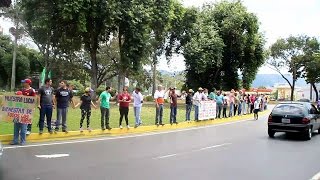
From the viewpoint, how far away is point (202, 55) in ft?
138

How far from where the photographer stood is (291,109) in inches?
682

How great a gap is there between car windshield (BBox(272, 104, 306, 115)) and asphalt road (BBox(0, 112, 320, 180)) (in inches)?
52.2

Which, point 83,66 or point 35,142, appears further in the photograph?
point 83,66

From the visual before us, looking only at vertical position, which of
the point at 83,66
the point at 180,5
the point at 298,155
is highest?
the point at 180,5

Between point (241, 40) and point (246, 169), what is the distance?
35.6m

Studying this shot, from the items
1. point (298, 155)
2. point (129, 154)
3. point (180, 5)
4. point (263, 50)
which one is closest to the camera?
point (129, 154)

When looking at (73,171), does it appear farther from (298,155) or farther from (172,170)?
(298,155)

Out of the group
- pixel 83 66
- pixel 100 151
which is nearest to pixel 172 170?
pixel 100 151

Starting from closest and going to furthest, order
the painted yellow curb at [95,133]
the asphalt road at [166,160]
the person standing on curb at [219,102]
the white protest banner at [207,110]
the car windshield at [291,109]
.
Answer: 1. the asphalt road at [166,160]
2. the painted yellow curb at [95,133]
3. the car windshield at [291,109]
4. the white protest banner at [207,110]
5. the person standing on curb at [219,102]

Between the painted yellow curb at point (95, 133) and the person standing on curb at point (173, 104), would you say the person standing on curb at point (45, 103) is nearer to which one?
the painted yellow curb at point (95, 133)

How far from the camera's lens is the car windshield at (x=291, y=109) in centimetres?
1709

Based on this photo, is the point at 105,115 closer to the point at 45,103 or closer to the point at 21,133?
the point at 45,103

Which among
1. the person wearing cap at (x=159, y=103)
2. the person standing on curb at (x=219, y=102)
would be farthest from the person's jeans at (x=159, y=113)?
the person standing on curb at (x=219, y=102)

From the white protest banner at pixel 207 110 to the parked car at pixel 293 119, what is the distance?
610 cm
